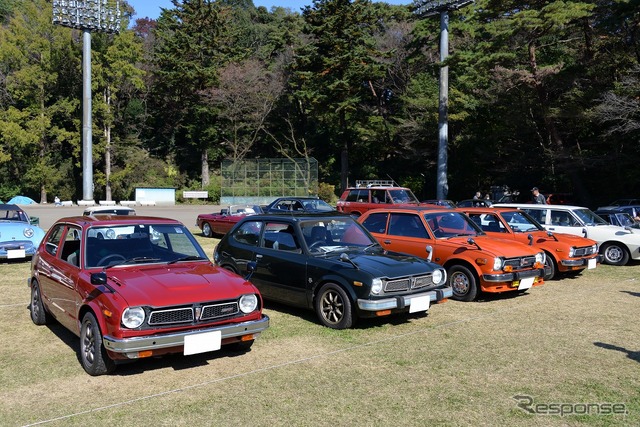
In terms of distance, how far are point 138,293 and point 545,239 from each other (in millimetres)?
9112

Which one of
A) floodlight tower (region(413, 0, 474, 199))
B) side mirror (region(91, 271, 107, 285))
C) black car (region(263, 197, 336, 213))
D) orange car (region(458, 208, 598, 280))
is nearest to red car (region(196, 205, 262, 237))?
black car (region(263, 197, 336, 213))

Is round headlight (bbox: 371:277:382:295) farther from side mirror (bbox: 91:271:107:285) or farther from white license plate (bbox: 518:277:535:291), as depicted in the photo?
white license plate (bbox: 518:277:535:291)

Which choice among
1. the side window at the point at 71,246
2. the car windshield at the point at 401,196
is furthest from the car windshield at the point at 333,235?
the car windshield at the point at 401,196

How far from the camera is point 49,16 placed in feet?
149

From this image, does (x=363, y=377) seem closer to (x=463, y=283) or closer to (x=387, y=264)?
(x=387, y=264)

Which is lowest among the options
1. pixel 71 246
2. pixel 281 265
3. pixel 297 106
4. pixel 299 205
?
pixel 281 265

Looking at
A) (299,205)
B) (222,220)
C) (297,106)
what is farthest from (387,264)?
(297,106)

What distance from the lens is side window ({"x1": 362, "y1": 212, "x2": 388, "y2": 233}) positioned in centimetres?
1052

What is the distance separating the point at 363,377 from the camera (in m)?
5.43

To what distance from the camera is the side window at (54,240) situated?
687 centimetres

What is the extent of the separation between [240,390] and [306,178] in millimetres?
41896

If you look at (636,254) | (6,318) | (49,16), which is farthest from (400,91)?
(6,318)

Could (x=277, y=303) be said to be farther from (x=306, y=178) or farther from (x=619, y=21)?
(x=306, y=178)

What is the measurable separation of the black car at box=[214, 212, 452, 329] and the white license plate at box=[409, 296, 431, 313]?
0.04 feet
